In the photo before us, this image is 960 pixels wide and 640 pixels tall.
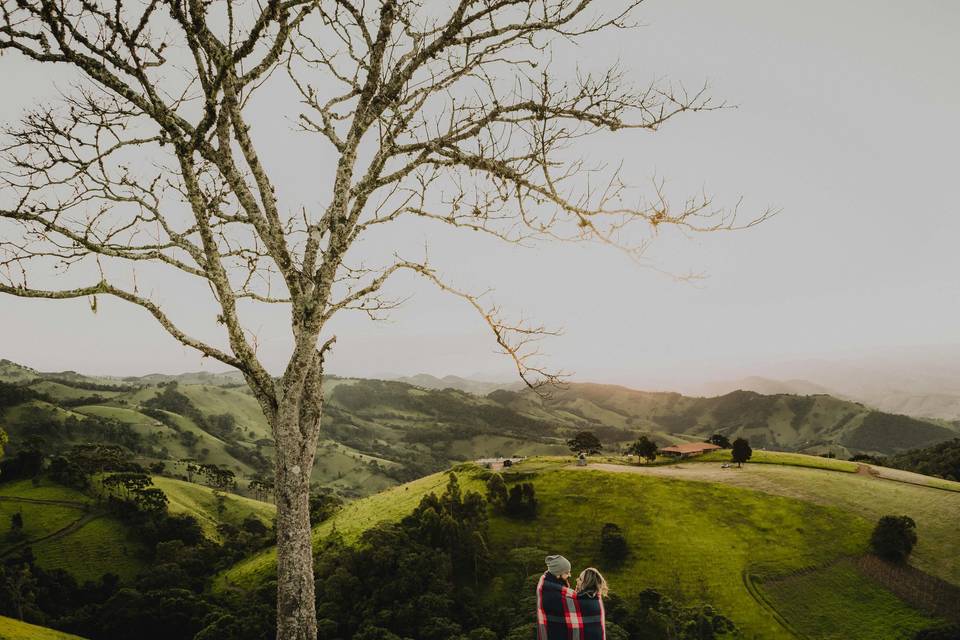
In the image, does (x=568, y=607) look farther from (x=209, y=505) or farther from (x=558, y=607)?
(x=209, y=505)

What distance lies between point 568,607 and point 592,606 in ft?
1.02

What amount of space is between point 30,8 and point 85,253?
2527 mm

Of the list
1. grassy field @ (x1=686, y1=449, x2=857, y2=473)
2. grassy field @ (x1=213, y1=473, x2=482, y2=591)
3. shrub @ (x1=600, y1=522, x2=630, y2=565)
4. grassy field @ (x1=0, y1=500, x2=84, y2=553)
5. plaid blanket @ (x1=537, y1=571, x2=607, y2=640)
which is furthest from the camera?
grassy field @ (x1=0, y1=500, x2=84, y2=553)

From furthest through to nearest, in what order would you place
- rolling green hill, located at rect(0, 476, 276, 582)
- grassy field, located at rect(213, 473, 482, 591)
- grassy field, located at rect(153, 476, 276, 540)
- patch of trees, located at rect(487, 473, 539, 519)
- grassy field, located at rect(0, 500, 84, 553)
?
grassy field, located at rect(153, 476, 276, 540) < grassy field, located at rect(0, 500, 84, 553) < rolling green hill, located at rect(0, 476, 276, 582) < grassy field, located at rect(213, 473, 482, 591) < patch of trees, located at rect(487, 473, 539, 519)

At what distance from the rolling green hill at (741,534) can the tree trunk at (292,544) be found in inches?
1660

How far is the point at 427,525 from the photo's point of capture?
166ft

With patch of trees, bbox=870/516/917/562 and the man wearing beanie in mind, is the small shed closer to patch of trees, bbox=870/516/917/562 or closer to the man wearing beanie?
patch of trees, bbox=870/516/917/562

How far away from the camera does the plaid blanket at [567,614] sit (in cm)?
600

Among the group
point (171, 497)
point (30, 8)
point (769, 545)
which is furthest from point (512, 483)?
point (171, 497)

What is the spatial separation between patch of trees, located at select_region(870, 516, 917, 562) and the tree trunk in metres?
55.8

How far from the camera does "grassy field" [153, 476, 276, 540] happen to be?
99750 mm

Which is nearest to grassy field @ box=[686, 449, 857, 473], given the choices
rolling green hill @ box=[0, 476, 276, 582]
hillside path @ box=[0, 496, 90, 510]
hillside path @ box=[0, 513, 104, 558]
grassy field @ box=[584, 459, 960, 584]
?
grassy field @ box=[584, 459, 960, 584]

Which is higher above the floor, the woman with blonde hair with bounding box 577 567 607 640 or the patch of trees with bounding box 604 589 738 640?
the woman with blonde hair with bounding box 577 567 607 640

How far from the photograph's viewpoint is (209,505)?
10775 cm
